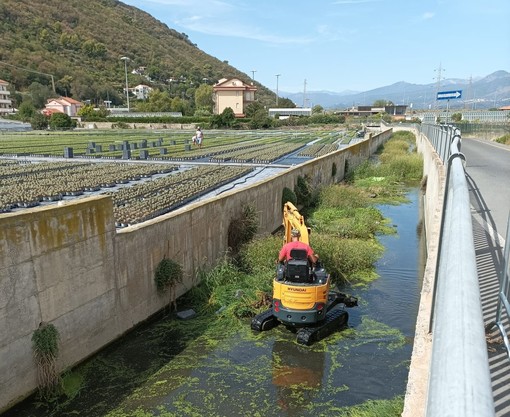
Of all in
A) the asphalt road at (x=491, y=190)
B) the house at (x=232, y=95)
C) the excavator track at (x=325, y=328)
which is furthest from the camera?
the house at (x=232, y=95)

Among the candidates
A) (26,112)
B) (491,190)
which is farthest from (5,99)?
(491,190)

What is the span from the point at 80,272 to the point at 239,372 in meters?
3.46

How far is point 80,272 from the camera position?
8.53 meters

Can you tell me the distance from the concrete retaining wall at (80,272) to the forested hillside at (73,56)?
112330 millimetres

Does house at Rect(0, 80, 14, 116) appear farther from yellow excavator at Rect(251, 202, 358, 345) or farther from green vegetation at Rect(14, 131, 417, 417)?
yellow excavator at Rect(251, 202, 358, 345)

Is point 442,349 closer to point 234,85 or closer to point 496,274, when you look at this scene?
point 496,274

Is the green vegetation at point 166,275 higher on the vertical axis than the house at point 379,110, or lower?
lower

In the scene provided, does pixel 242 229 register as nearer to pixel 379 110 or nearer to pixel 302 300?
pixel 302 300

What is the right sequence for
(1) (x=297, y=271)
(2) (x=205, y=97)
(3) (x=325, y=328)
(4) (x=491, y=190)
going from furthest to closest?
(2) (x=205, y=97) → (4) (x=491, y=190) → (3) (x=325, y=328) → (1) (x=297, y=271)

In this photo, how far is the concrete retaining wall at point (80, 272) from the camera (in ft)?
Result: 23.7

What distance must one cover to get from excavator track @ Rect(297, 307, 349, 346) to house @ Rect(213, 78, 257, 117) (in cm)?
9864

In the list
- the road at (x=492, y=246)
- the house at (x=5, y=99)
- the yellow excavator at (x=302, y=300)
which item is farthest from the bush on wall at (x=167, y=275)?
the house at (x=5, y=99)

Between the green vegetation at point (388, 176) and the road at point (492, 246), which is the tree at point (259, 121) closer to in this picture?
the green vegetation at point (388, 176)

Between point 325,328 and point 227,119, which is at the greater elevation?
point 227,119
